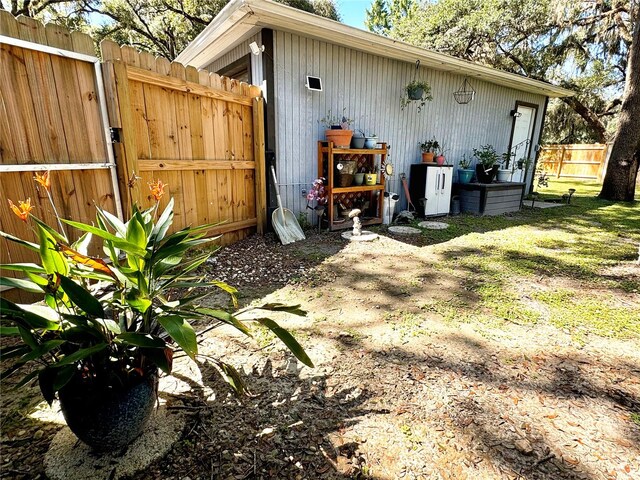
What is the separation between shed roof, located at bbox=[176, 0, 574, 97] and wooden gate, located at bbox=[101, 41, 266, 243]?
79 centimetres

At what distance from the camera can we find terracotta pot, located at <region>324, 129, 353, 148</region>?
14.5 ft

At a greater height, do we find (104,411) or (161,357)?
(161,357)

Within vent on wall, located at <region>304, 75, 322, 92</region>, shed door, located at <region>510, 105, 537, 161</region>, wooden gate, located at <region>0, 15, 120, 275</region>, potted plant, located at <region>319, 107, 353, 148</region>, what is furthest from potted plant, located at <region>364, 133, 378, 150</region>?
shed door, located at <region>510, 105, 537, 161</region>

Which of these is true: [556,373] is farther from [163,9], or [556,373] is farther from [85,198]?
[163,9]

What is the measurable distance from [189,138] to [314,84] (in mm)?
2056

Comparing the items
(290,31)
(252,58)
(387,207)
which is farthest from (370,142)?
(252,58)

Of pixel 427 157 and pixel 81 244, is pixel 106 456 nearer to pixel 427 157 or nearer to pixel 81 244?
pixel 81 244

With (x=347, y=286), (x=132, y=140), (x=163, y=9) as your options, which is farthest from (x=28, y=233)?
(x=163, y=9)

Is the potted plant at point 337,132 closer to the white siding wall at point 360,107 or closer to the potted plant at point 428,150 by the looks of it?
the white siding wall at point 360,107

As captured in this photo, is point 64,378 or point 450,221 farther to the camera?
point 450,221

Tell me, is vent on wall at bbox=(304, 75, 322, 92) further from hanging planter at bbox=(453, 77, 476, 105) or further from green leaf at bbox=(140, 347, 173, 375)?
green leaf at bbox=(140, 347, 173, 375)

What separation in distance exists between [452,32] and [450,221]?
363 inches

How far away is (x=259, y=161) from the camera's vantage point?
13.4 feet

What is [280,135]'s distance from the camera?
439cm
